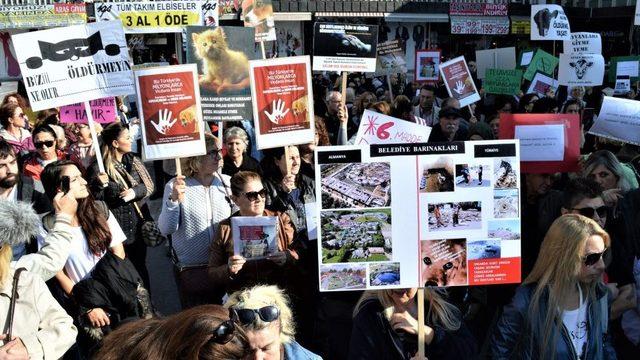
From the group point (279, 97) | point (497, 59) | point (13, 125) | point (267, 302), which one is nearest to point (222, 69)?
point (279, 97)

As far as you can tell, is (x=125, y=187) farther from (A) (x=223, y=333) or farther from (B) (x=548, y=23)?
(B) (x=548, y=23)

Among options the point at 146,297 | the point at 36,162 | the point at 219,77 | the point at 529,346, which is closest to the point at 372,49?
the point at 219,77

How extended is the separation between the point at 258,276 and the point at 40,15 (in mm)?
24973

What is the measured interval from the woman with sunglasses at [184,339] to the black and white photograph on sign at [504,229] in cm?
170

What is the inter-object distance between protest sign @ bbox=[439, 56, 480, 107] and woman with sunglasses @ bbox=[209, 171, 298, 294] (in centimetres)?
630

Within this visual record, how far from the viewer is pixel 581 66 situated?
40.9 feet

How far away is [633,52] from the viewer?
34.0 meters

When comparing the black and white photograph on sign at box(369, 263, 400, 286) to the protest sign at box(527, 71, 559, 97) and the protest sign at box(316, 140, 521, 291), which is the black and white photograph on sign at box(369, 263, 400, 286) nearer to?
the protest sign at box(316, 140, 521, 291)

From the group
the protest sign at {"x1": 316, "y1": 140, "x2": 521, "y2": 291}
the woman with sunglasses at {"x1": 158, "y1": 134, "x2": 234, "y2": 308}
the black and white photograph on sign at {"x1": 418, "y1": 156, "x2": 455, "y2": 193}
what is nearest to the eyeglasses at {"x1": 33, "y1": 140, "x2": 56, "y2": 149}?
the woman with sunglasses at {"x1": 158, "y1": 134, "x2": 234, "y2": 308}

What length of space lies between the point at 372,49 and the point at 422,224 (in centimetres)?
455

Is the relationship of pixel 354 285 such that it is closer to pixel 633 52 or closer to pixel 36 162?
pixel 36 162

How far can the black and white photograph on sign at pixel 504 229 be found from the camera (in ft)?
12.3

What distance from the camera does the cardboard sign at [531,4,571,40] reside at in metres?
13.8

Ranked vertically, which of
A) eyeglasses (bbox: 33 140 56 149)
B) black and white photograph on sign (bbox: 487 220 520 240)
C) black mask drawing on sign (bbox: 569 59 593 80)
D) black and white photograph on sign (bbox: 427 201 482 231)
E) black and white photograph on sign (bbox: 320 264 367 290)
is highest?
black mask drawing on sign (bbox: 569 59 593 80)
